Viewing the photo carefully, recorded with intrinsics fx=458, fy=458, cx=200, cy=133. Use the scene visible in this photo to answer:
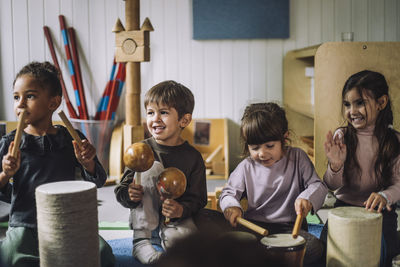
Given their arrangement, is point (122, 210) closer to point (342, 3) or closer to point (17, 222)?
point (17, 222)

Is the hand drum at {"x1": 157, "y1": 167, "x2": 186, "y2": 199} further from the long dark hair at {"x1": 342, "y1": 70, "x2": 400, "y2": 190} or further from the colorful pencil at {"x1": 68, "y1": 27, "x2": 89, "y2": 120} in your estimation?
the colorful pencil at {"x1": 68, "y1": 27, "x2": 89, "y2": 120}

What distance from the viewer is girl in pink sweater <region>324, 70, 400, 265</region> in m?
1.63

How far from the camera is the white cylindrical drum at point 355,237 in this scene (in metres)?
1.34

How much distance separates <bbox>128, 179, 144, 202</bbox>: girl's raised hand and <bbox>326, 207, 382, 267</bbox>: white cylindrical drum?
23.7 inches

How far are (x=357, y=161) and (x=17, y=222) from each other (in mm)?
1195

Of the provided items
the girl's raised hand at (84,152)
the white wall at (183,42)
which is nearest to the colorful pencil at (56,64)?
the white wall at (183,42)

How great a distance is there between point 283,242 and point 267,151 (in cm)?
37

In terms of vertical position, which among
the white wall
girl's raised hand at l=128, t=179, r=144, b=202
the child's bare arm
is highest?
the white wall

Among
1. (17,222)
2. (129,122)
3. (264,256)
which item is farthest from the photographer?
(129,122)

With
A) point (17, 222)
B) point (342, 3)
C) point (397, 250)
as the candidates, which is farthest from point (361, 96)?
point (342, 3)

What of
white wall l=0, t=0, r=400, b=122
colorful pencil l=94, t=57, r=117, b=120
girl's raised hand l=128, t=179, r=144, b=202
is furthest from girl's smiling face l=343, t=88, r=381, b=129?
colorful pencil l=94, t=57, r=117, b=120

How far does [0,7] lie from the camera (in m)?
3.22

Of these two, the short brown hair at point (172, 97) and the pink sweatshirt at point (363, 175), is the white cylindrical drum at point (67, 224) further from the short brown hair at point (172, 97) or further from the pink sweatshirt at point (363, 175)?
the pink sweatshirt at point (363, 175)

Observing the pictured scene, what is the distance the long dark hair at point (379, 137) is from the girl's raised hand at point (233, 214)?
1.53 feet
